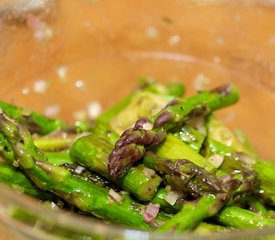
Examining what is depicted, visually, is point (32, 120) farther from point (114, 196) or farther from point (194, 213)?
point (194, 213)

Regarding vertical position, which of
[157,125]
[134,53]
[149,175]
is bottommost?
[149,175]

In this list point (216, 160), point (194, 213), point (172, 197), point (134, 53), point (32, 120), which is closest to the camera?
point (194, 213)

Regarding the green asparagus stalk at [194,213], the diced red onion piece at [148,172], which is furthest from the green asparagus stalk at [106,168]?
A: the green asparagus stalk at [194,213]

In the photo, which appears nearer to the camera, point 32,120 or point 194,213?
point 194,213

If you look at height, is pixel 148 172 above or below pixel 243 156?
below

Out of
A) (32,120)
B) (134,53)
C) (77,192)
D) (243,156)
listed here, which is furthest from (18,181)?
(134,53)

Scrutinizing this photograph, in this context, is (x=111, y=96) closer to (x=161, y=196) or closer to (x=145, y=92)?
(x=145, y=92)

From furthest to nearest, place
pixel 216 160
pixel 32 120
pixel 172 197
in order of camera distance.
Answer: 1. pixel 32 120
2. pixel 216 160
3. pixel 172 197

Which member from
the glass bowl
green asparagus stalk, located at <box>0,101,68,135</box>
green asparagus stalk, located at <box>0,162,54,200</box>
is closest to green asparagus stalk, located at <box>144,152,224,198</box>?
green asparagus stalk, located at <box>0,162,54,200</box>
